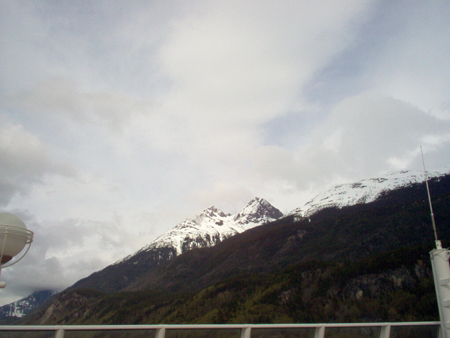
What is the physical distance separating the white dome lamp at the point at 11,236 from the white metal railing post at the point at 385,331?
29.5 feet

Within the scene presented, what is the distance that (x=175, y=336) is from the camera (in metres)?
6.46

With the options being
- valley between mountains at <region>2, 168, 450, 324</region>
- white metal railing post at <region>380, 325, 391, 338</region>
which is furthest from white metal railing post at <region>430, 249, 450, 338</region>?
valley between mountains at <region>2, 168, 450, 324</region>

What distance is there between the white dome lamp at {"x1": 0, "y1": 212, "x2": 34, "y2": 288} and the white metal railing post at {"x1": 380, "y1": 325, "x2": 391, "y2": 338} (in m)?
8.99

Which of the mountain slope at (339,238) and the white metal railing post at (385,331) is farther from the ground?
the mountain slope at (339,238)

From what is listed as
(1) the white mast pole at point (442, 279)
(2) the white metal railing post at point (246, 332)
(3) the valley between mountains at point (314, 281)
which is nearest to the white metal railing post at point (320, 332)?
(2) the white metal railing post at point (246, 332)

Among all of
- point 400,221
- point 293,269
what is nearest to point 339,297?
point 293,269

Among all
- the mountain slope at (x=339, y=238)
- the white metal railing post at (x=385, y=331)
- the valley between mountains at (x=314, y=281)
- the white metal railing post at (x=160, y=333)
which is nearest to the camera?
the white metal railing post at (x=160, y=333)

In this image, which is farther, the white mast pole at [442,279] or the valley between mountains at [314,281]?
the valley between mountains at [314,281]

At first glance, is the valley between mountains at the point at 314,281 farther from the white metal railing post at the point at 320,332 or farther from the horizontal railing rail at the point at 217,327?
the white metal railing post at the point at 320,332

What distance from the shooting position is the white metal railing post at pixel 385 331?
7840 millimetres

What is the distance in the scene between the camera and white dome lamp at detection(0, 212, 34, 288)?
23.8 ft

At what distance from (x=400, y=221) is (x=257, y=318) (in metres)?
70.5

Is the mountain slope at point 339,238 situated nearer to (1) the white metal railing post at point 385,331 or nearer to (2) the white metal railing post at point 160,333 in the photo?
(1) the white metal railing post at point 385,331

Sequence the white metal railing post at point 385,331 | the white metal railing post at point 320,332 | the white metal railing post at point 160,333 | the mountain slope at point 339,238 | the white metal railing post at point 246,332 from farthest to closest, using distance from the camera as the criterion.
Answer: the mountain slope at point 339,238, the white metal railing post at point 385,331, the white metal railing post at point 320,332, the white metal railing post at point 246,332, the white metal railing post at point 160,333
